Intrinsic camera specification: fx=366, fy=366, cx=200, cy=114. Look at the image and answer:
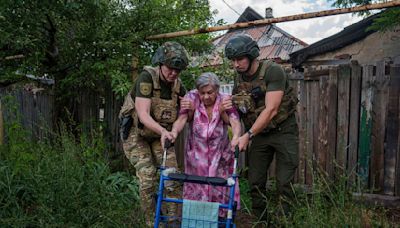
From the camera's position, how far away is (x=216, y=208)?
8.92 feet

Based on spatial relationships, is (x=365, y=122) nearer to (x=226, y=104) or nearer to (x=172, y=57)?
(x=226, y=104)

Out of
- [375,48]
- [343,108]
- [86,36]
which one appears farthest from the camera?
[375,48]

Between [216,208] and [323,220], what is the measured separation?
0.78 m

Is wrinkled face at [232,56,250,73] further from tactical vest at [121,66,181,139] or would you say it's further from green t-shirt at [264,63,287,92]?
tactical vest at [121,66,181,139]

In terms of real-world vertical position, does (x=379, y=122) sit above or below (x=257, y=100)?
below

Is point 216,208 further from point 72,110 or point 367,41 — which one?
point 367,41

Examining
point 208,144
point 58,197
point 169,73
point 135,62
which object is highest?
point 135,62

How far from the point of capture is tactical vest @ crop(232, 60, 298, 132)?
3367mm

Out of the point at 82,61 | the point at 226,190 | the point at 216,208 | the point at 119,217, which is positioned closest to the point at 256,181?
the point at 226,190

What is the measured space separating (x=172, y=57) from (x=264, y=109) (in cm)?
94

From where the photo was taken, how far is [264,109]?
3.25m

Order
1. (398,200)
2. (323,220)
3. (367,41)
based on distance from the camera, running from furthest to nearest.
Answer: (367,41) → (398,200) → (323,220)

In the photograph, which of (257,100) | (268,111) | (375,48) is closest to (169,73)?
(257,100)

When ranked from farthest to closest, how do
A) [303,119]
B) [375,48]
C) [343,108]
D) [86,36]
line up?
[375,48] < [86,36] < [303,119] < [343,108]
